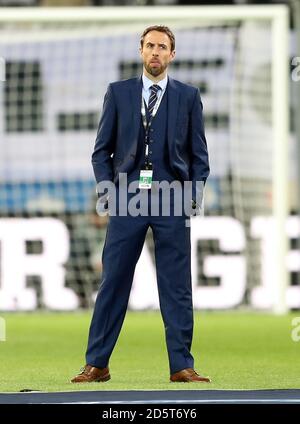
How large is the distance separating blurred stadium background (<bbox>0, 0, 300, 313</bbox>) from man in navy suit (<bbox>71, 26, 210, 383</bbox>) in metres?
8.38

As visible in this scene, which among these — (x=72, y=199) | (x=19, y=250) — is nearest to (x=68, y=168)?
(x=72, y=199)

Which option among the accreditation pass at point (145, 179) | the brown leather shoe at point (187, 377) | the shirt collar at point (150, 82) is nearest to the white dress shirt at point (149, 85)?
the shirt collar at point (150, 82)

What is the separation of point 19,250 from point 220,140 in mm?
2821

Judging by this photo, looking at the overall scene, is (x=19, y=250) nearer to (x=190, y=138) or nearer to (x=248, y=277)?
(x=248, y=277)

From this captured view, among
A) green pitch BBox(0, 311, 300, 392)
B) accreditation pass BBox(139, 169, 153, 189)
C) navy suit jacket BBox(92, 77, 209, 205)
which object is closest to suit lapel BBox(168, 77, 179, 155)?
navy suit jacket BBox(92, 77, 209, 205)

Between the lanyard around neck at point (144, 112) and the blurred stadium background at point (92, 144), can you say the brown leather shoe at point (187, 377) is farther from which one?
the blurred stadium background at point (92, 144)

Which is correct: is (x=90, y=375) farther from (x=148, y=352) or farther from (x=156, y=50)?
(x=148, y=352)

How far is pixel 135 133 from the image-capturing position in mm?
8656

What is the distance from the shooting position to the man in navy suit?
8641 mm

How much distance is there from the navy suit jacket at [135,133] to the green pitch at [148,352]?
1.16 m

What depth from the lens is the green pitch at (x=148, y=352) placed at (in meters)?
8.97

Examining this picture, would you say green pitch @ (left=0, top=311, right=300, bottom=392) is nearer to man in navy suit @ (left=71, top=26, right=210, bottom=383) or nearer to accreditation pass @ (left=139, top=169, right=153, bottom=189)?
man in navy suit @ (left=71, top=26, right=210, bottom=383)

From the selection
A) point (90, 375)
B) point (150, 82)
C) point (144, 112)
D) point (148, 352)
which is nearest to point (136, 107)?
point (144, 112)

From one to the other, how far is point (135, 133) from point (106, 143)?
17cm
